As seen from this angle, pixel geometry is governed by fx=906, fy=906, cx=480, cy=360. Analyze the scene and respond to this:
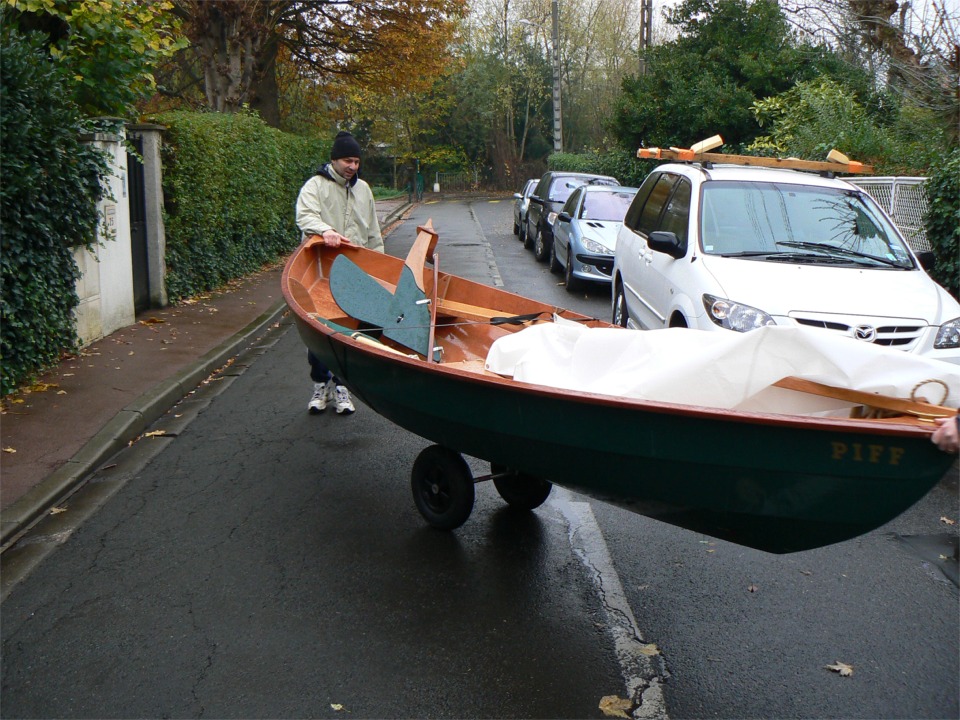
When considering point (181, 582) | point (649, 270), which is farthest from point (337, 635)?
point (649, 270)

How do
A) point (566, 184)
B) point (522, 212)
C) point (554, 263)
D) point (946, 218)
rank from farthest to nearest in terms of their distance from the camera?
point (522, 212), point (566, 184), point (554, 263), point (946, 218)

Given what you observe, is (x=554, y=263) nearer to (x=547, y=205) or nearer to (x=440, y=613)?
(x=547, y=205)

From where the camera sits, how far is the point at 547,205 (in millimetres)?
18672

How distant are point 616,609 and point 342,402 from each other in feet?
12.7

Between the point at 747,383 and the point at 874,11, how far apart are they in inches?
727

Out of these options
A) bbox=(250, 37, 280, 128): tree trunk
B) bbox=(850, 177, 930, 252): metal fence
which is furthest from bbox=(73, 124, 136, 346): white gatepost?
bbox=(250, 37, 280, 128): tree trunk

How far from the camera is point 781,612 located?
427 cm

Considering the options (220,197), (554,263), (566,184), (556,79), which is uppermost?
(556,79)

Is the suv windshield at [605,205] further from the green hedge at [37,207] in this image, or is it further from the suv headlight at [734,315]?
the suv headlight at [734,315]

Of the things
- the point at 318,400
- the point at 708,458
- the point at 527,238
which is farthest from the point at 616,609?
the point at 527,238

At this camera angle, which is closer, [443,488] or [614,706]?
[614,706]

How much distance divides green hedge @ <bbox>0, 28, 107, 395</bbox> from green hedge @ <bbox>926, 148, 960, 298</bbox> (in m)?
9.51

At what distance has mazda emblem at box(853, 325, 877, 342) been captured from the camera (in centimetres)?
608

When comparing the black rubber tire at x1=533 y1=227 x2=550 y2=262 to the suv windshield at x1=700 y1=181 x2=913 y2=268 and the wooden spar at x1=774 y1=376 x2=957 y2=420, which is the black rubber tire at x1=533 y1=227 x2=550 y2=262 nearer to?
the suv windshield at x1=700 y1=181 x2=913 y2=268
